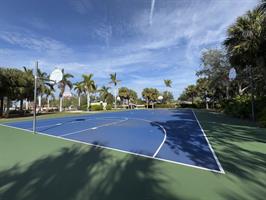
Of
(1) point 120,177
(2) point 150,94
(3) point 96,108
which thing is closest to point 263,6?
(1) point 120,177

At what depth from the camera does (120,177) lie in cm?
523

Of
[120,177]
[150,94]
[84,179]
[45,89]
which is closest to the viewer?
[84,179]

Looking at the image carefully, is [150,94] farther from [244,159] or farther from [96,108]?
[244,159]

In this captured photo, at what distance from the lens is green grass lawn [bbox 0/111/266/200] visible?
13.9ft

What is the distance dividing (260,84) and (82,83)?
40.0 metres

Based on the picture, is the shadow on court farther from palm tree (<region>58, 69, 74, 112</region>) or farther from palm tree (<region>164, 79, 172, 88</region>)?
palm tree (<region>164, 79, 172, 88</region>)

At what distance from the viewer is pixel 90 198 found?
4.10 meters

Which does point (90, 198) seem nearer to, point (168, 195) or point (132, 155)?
point (168, 195)

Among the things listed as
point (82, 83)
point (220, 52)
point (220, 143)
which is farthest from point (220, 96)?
point (220, 143)

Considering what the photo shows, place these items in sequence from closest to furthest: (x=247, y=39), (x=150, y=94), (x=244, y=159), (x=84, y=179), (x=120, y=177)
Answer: (x=84, y=179)
(x=120, y=177)
(x=244, y=159)
(x=247, y=39)
(x=150, y=94)

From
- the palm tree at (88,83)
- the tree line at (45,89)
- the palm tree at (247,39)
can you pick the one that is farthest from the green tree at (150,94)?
the palm tree at (247,39)

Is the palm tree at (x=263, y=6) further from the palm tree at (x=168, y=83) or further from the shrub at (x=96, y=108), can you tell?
the palm tree at (x=168, y=83)

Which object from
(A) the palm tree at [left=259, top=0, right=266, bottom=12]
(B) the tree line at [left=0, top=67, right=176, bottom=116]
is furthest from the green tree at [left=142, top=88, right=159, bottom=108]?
(A) the palm tree at [left=259, top=0, right=266, bottom=12]

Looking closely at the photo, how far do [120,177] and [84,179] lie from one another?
2.70 feet
